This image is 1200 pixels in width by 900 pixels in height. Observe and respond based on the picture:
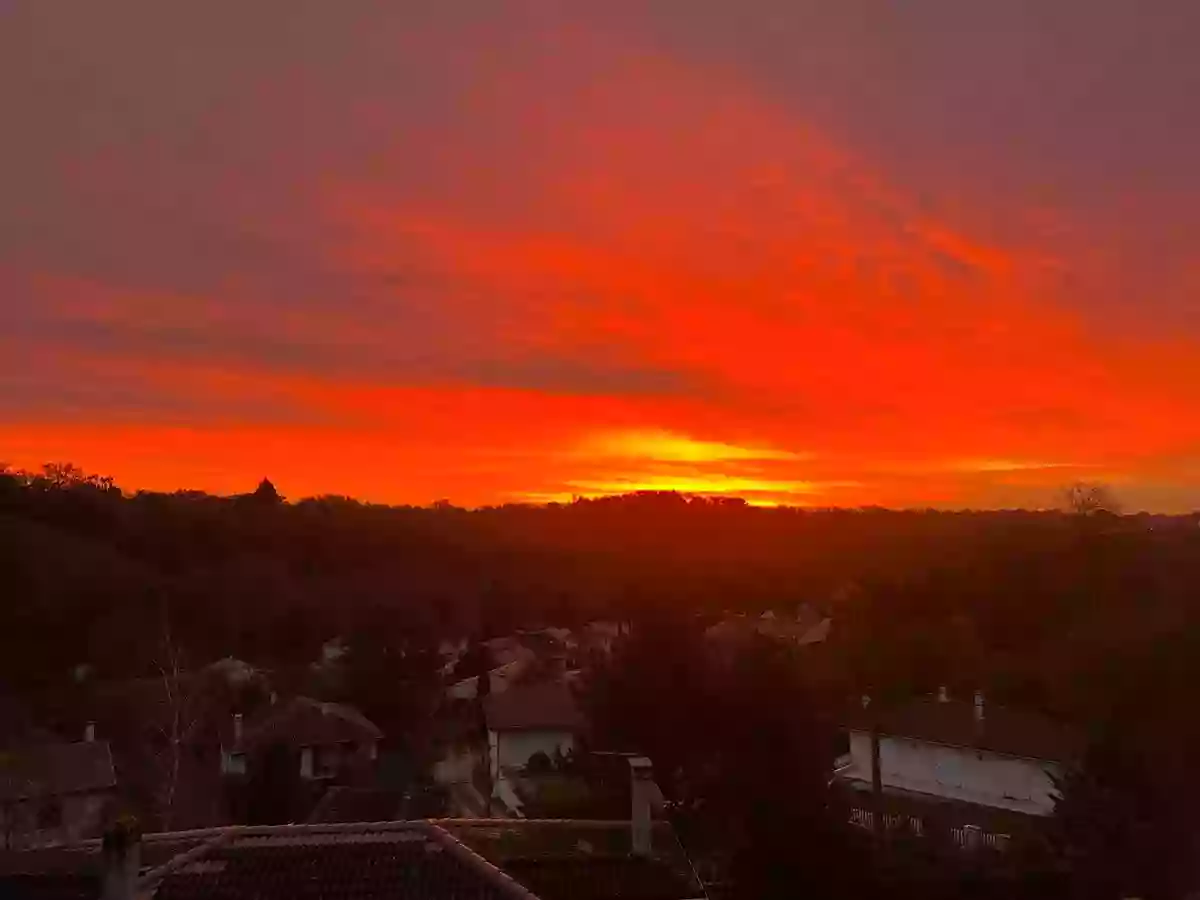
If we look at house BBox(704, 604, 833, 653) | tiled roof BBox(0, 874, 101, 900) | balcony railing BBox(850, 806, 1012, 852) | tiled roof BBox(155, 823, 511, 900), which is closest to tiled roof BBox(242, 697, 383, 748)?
house BBox(704, 604, 833, 653)

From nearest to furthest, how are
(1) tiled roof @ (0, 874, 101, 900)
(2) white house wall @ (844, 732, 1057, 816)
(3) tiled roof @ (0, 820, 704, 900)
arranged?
(3) tiled roof @ (0, 820, 704, 900) < (1) tiled roof @ (0, 874, 101, 900) < (2) white house wall @ (844, 732, 1057, 816)

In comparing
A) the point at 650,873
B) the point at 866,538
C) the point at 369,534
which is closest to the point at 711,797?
the point at 650,873

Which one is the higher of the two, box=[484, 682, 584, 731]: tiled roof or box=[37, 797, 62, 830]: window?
box=[484, 682, 584, 731]: tiled roof

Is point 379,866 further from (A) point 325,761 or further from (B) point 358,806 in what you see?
(A) point 325,761

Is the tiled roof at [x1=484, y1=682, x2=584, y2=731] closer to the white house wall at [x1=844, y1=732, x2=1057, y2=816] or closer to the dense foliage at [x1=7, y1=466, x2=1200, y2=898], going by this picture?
the dense foliage at [x1=7, y1=466, x2=1200, y2=898]

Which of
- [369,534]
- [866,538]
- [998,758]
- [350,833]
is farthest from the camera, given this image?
[369,534]

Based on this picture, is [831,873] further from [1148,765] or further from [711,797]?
[1148,765]
